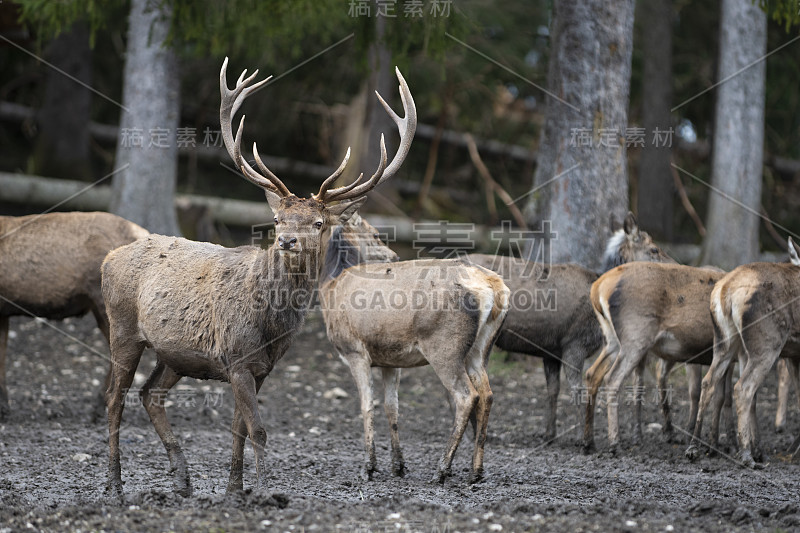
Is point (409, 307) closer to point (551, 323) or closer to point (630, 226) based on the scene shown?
point (551, 323)

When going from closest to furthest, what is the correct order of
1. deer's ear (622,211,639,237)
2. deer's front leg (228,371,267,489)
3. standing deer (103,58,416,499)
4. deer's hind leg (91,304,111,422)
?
deer's front leg (228,371,267,489) < standing deer (103,58,416,499) < deer's hind leg (91,304,111,422) < deer's ear (622,211,639,237)

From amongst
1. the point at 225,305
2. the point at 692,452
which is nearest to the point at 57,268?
the point at 225,305

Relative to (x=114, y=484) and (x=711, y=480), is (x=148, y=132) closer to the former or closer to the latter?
(x=114, y=484)

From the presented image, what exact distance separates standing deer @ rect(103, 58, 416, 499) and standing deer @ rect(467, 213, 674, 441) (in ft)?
8.92

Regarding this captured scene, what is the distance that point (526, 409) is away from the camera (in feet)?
34.6

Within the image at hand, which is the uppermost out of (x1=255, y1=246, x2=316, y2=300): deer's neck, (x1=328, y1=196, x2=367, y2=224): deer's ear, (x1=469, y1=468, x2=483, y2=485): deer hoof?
(x1=328, y1=196, x2=367, y2=224): deer's ear

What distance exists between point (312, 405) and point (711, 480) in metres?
4.63

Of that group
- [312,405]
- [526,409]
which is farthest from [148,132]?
[526,409]

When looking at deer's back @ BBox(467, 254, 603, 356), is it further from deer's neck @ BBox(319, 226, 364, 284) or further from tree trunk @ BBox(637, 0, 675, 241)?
tree trunk @ BBox(637, 0, 675, 241)

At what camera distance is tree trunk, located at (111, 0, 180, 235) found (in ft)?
42.5

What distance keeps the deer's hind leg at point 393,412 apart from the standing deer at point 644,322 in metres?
1.93

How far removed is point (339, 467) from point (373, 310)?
1.37m

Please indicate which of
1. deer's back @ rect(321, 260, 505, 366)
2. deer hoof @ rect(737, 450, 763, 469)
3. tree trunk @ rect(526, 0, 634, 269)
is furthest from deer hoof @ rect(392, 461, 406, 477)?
tree trunk @ rect(526, 0, 634, 269)

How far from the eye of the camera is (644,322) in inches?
348
